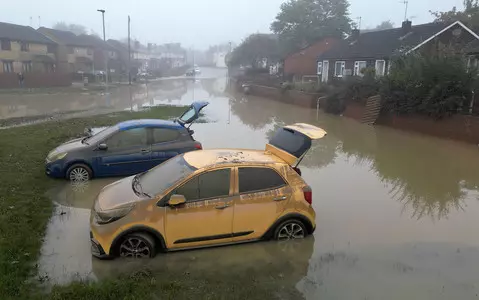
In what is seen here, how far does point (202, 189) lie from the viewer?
557cm

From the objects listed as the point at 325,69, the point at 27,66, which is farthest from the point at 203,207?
the point at 27,66

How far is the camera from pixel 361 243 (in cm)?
633

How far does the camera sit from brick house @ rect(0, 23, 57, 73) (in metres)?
→ 41.2

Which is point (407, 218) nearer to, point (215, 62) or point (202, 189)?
point (202, 189)

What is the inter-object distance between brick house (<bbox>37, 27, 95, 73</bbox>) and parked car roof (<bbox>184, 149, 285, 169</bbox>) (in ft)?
165

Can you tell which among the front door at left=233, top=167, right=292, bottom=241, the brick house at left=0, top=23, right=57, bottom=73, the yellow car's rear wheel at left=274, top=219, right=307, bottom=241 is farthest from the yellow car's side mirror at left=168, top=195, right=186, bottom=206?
the brick house at left=0, top=23, right=57, bottom=73

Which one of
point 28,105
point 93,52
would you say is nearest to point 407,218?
point 28,105

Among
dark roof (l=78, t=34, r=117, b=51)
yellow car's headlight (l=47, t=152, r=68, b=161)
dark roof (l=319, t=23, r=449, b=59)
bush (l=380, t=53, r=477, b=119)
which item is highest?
Result: dark roof (l=78, t=34, r=117, b=51)

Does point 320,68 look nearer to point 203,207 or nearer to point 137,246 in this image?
point 203,207

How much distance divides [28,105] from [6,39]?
20688mm

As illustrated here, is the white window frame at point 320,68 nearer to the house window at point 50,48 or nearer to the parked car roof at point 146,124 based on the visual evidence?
the house window at point 50,48

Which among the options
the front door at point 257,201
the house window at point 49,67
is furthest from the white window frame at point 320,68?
the front door at point 257,201

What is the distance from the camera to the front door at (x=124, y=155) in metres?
8.90

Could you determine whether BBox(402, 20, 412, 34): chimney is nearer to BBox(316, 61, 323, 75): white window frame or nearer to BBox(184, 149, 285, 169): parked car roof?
BBox(316, 61, 323, 75): white window frame
